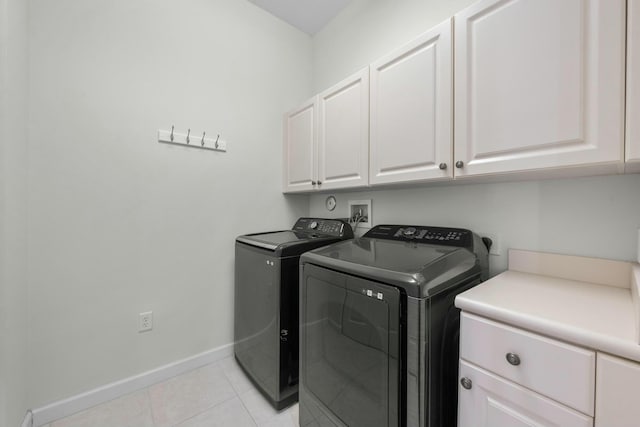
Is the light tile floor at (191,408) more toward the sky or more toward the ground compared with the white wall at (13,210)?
more toward the ground

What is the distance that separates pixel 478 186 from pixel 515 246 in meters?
0.35

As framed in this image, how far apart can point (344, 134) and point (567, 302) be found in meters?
1.36

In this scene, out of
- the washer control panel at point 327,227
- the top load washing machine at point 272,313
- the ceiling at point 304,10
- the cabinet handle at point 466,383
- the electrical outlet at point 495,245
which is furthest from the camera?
the ceiling at point 304,10

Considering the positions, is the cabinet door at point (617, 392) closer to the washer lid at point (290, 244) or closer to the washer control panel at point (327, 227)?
the washer lid at point (290, 244)

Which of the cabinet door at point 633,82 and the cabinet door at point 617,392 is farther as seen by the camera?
the cabinet door at point 633,82

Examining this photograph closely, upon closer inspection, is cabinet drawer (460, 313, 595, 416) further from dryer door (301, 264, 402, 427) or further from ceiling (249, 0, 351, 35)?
ceiling (249, 0, 351, 35)

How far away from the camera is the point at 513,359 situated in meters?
0.73

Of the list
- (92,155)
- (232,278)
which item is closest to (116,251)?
(92,155)

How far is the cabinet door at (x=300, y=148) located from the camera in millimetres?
Answer: 1952

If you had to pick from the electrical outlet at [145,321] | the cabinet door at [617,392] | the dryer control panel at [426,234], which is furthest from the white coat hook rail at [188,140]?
the cabinet door at [617,392]

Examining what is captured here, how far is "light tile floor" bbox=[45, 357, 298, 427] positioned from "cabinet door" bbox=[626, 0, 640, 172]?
5.92ft

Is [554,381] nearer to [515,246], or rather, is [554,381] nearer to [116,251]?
[515,246]

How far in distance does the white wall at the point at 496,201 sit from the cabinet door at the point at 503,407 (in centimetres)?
67

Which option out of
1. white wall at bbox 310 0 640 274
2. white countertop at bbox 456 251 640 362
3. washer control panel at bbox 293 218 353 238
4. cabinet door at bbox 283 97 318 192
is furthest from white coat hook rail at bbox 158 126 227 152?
white countertop at bbox 456 251 640 362
